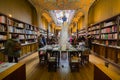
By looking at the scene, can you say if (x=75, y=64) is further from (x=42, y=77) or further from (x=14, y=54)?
(x=14, y=54)

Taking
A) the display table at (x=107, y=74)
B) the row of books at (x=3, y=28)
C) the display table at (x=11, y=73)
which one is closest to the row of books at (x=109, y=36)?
the display table at (x=107, y=74)

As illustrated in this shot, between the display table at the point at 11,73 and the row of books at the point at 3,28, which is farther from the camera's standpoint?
the row of books at the point at 3,28

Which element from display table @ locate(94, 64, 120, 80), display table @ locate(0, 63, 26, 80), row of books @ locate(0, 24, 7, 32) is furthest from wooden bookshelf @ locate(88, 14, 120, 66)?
row of books @ locate(0, 24, 7, 32)

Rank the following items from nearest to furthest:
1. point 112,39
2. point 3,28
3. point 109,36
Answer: point 3,28
point 112,39
point 109,36

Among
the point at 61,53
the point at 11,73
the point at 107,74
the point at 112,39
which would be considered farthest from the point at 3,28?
the point at 112,39

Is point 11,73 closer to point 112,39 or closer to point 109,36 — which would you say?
point 112,39

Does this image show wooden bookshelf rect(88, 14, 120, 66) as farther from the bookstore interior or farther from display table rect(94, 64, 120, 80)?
display table rect(94, 64, 120, 80)

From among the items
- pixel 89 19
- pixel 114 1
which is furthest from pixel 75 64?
pixel 89 19

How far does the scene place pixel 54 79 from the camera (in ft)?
12.8

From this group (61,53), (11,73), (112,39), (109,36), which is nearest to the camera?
(11,73)

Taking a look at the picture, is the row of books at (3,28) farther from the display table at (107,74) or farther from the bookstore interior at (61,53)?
the display table at (107,74)

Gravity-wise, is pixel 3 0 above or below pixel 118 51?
above

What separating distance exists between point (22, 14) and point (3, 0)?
2539mm

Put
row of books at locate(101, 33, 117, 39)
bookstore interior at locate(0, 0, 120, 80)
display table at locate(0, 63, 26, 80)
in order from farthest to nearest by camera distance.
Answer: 1. row of books at locate(101, 33, 117, 39)
2. bookstore interior at locate(0, 0, 120, 80)
3. display table at locate(0, 63, 26, 80)
